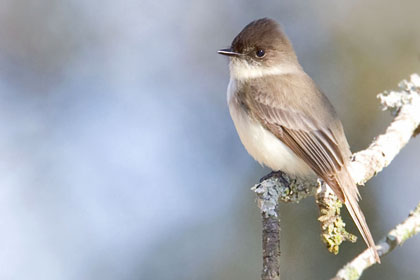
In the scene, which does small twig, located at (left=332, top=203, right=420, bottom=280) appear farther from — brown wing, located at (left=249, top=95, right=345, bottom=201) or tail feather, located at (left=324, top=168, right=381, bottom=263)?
brown wing, located at (left=249, top=95, right=345, bottom=201)

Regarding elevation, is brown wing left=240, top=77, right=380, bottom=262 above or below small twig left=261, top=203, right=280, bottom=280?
above

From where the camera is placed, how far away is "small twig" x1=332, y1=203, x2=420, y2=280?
3.00 meters

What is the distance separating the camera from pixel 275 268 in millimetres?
3326

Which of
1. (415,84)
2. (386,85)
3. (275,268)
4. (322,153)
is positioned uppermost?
(386,85)

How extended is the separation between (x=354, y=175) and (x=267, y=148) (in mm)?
625

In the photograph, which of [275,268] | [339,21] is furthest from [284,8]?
[275,268]

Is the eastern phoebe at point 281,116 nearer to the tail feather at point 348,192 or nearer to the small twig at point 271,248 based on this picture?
the tail feather at point 348,192

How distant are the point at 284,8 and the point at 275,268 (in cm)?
487

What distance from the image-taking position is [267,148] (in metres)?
4.84

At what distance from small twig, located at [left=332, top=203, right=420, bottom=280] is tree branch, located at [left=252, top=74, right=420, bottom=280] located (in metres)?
0.41

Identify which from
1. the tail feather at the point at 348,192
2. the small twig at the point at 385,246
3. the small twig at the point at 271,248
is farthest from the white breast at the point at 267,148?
the small twig at the point at 385,246

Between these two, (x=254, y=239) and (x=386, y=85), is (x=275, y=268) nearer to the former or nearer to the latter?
(x=254, y=239)

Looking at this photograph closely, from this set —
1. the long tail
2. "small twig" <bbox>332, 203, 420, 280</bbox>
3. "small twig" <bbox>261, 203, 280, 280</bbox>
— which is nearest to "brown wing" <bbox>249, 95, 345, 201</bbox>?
the long tail

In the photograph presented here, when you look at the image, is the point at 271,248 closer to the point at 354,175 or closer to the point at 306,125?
the point at 354,175
